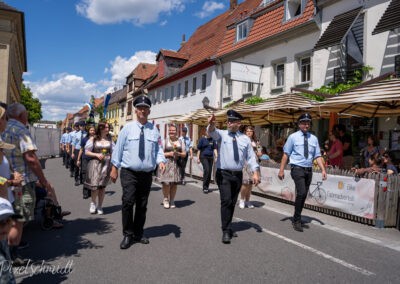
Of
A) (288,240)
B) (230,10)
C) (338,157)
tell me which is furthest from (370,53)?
(230,10)

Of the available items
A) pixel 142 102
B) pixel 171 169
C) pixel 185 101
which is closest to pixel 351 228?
pixel 171 169

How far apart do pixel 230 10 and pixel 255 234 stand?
90.8ft

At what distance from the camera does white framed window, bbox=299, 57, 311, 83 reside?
53.6 feet

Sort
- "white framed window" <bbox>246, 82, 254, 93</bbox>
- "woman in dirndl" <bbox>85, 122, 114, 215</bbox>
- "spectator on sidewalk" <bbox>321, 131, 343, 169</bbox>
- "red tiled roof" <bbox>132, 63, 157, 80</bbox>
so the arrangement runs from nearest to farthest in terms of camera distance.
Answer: "woman in dirndl" <bbox>85, 122, 114, 215</bbox>
"spectator on sidewalk" <bbox>321, 131, 343, 169</bbox>
"white framed window" <bbox>246, 82, 254, 93</bbox>
"red tiled roof" <bbox>132, 63, 157, 80</bbox>

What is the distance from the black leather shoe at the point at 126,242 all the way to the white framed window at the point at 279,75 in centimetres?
1438

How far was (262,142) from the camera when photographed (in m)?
19.0

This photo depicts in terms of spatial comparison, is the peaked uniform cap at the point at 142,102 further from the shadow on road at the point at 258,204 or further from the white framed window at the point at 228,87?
the white framed window at the point at 228,87

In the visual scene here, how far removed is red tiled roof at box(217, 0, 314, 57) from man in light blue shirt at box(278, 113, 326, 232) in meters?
10.7

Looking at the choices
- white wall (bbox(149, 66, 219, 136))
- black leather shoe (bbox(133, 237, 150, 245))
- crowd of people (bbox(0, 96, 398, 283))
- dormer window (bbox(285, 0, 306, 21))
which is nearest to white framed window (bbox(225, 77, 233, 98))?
white wall (bbox(149, 66, 219, 136))

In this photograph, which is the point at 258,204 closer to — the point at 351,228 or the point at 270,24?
the point at 351,228

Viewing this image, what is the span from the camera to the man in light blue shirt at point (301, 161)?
643 centimetres

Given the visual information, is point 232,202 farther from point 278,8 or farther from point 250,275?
point 278,8

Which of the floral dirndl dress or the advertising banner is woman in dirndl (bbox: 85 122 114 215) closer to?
the floral dirndl dress

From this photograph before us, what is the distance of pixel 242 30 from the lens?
72.3ft
